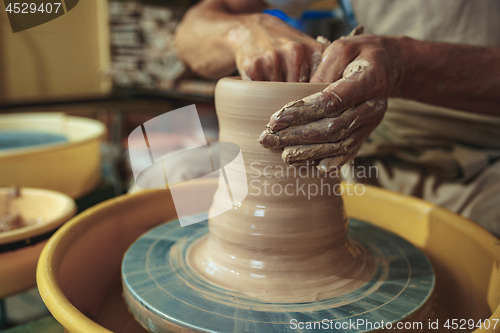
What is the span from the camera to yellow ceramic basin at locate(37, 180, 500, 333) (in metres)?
0.78

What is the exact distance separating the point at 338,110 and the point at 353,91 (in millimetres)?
48

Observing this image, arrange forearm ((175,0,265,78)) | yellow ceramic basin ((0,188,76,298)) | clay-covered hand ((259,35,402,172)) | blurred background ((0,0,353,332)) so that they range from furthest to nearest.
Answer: blurred background ((0,0,353,332)) < forearm ((175,0,265,78)) < yellow ceramic basin ((0,188,76,298)) < clay-covered hand ((259,35,402,172))

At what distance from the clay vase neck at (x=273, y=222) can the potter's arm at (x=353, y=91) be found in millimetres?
60

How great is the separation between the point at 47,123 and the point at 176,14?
5.74 feet

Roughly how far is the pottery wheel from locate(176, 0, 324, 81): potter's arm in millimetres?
435

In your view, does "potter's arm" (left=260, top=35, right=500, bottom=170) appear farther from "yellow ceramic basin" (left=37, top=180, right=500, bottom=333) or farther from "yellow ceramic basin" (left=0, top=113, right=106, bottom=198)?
"yellow ceramic basin" (left=0, top=113, right=106, bottom=198)

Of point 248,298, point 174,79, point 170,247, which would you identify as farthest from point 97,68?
point 248,298

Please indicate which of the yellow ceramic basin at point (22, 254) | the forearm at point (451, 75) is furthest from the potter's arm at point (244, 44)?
the yellow ceramic basin at point (22, 254)

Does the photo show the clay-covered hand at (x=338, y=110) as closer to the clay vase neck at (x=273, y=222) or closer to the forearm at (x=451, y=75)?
the clay vase neck at (x=273, y=222)

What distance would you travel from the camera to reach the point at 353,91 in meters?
0.67

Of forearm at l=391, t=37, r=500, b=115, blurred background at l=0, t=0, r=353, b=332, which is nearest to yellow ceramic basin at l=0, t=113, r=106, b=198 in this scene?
blurred background at l=0, t=0, r=353, b=332

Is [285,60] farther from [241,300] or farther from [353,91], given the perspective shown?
[241,300]

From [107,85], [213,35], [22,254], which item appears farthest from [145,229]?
[107,85]

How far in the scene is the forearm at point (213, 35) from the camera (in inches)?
44.7
